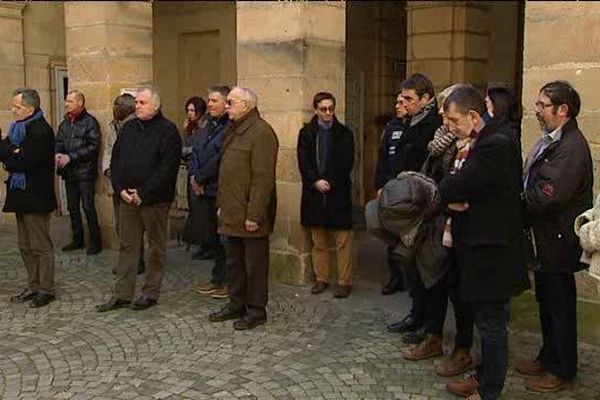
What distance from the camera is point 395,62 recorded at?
12727 millimetres

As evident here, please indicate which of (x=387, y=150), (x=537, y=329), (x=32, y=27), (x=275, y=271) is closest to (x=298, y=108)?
(x=387, y=150)

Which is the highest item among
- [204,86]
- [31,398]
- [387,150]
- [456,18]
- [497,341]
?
[456,18]

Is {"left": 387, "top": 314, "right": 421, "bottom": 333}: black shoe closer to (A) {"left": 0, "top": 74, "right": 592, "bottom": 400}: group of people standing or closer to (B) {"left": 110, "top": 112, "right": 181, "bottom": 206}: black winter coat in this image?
(A) {"left": 0, "top": 74, "right": 592, "bottom": 400}: group of people standing

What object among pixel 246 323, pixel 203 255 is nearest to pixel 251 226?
pixel 246 323

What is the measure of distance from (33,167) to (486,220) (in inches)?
154

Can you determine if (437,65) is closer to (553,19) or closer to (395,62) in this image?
(395,62)

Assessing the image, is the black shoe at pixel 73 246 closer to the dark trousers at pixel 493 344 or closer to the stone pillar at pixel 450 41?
the stone pillar at pixel 450 41

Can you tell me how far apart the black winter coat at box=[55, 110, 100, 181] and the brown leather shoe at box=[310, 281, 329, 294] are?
3.19 m

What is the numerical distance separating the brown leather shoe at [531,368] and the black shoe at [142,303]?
307 cm

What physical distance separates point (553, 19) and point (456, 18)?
4.57m

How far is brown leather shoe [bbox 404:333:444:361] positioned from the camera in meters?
4.98

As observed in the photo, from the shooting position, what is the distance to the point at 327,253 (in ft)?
22.0

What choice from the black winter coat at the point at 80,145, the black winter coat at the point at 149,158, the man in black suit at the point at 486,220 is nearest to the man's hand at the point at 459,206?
the man in black suit at the point at 486,220

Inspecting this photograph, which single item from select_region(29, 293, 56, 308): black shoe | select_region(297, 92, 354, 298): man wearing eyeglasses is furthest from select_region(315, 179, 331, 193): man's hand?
select_region(29, 293, 56, 308): black shoe
